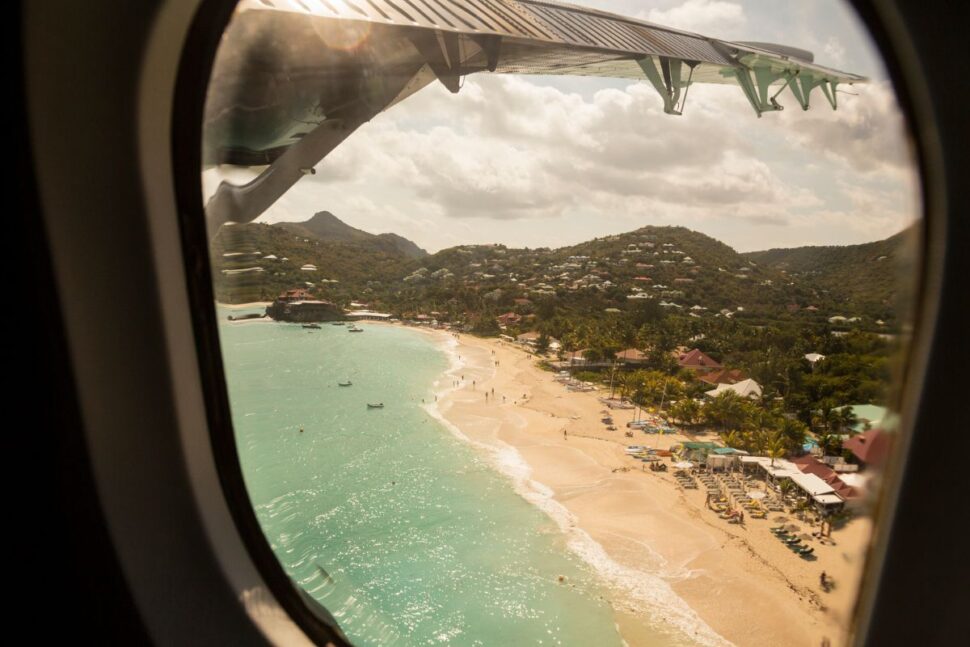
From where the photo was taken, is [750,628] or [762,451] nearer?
[762,451]

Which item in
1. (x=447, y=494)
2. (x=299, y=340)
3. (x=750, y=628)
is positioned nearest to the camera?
(x=299, y=340)

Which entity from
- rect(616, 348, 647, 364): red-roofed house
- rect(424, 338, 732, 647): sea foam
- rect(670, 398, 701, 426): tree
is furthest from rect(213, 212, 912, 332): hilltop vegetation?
rect(424, 338, 732, 647): sea foam

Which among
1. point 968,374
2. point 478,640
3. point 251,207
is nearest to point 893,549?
point 968,374

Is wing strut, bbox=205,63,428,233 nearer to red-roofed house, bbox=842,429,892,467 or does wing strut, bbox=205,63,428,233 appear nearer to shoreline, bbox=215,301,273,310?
shoreline, bbox=215,301,273,310

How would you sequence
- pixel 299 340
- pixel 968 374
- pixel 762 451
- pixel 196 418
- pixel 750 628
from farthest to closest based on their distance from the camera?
pixel 750 628, pixel 762 451, pixel 299 340, pixel 196 418, pixel 968 374

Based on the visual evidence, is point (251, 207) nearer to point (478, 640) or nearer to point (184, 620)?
point (184, 620)

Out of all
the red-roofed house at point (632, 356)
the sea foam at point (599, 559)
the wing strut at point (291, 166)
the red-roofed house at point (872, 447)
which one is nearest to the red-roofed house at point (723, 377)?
the red-roofed house at point (632, 356)

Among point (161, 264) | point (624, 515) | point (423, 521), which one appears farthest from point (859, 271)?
point (624, 515)
